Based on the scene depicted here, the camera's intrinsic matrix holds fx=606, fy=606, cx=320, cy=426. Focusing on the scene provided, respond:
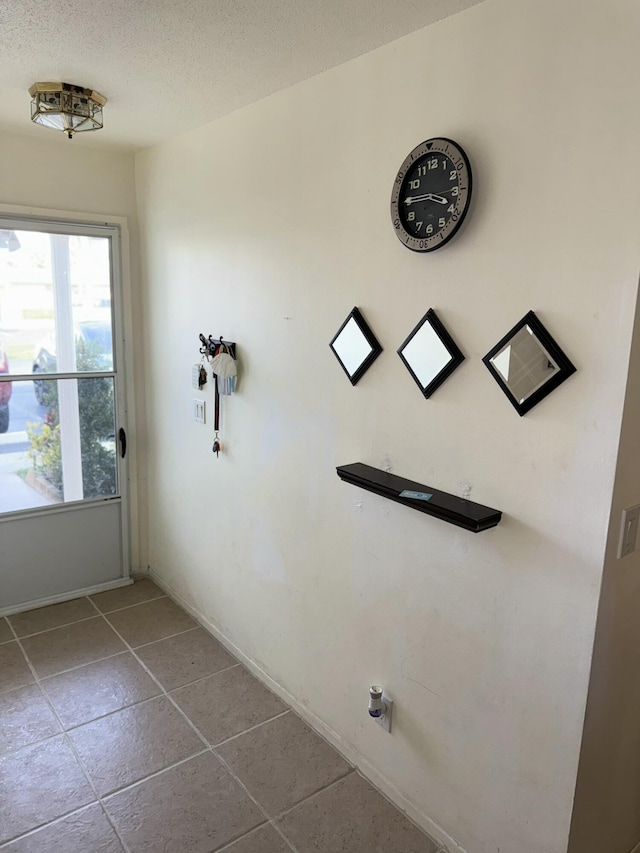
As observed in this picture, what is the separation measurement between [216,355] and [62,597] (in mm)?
1811

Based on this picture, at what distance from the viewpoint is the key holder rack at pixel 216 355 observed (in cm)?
269

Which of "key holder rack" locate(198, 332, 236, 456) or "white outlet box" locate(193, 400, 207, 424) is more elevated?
"key holder rack" locate(198, 332, 236, 456)

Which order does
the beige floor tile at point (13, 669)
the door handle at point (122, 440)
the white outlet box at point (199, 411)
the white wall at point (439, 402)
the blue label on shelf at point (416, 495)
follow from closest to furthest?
1. the white wall at point (439, 402)
2. the blue label on shelf at point (416, 495)
3. the beige floor tile at point (13, 669)
4. the white outlet box at point (199, 411)
5. the door handle at point (122, 440)

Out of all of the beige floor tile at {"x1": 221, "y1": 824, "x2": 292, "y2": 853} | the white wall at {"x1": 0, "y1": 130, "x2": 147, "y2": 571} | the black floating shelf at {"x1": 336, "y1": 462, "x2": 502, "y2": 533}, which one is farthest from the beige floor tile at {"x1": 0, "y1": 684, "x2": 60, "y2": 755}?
the black floating shelf at {"x1": 336, "y1": 462, "x2": 502, "y2": 533}

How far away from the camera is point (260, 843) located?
1904 millimetres

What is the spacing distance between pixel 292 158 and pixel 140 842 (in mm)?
2360

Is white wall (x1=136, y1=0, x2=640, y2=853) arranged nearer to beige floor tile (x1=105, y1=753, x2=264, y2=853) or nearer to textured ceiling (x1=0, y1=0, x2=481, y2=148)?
textured ceiling (x1=0, y1=0, x2=481, y2=148)

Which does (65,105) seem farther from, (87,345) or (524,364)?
(524,364)

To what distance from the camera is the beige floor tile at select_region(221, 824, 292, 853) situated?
188 centimetres

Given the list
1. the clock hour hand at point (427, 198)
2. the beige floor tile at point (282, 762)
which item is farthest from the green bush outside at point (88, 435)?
the clock hour hand at point (427, 198)

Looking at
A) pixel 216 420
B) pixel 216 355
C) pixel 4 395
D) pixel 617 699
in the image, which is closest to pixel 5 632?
pixel 4 395

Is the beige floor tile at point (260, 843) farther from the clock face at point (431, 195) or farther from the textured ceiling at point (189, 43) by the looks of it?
the textured ceiling at point (189, 43)

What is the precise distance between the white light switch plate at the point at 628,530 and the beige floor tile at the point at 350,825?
1168 mm

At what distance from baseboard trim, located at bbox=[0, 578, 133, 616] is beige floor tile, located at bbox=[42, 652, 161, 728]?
28.7 inches
